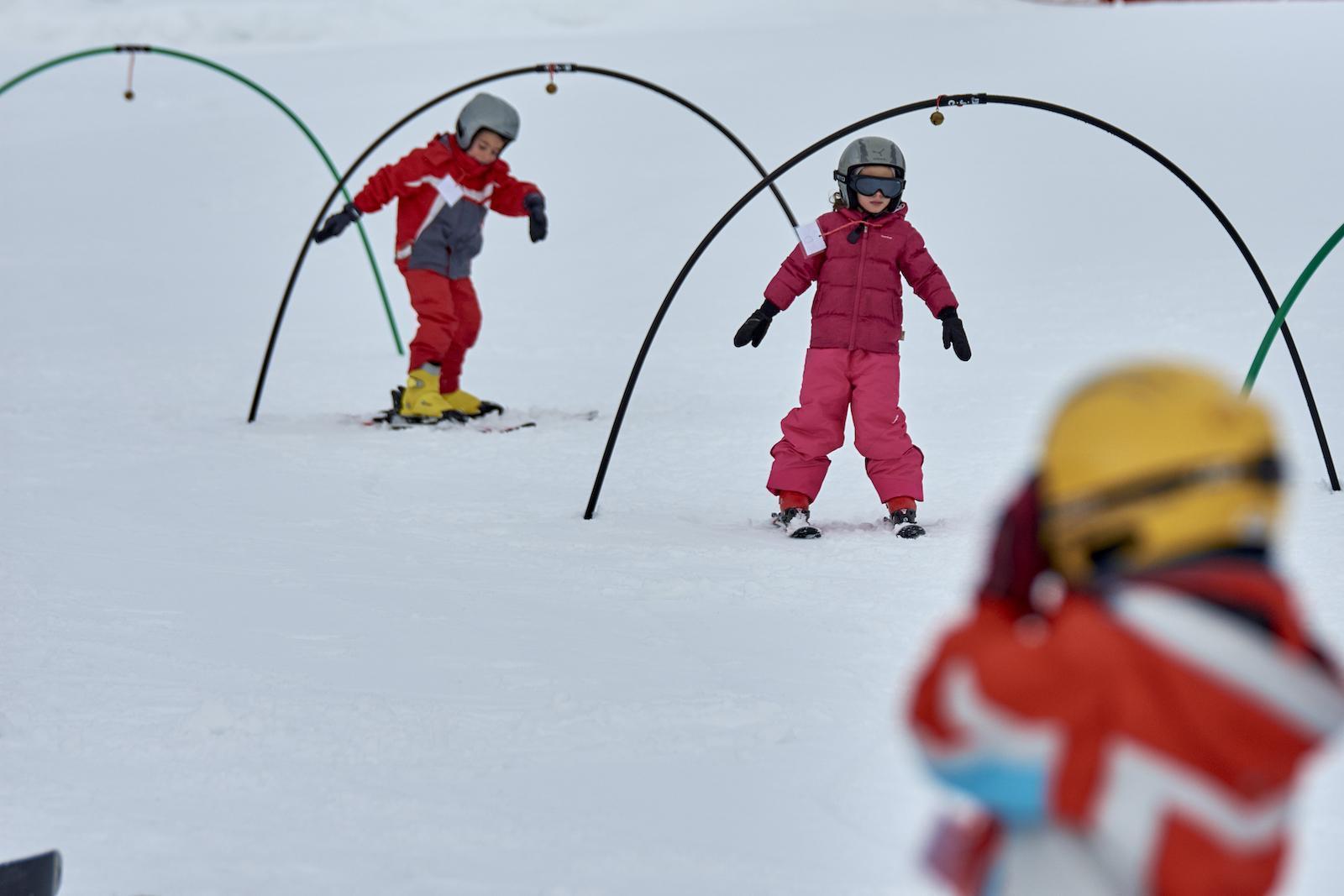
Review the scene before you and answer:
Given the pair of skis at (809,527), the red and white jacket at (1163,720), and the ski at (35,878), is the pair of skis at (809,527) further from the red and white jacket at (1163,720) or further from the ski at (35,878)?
the red and white jacket at (1163,720)

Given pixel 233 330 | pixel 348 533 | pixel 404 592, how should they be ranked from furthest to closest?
1. pixel 233 330
2. pixel 348 533
3. pixel 404 592

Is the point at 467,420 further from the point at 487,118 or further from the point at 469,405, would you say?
the point at 487,118

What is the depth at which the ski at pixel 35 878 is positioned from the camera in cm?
224

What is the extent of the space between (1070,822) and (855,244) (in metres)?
4.48

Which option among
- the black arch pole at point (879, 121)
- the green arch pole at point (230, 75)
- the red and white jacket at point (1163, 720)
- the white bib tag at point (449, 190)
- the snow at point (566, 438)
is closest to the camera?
the red and white jacket at point (1163, 720)

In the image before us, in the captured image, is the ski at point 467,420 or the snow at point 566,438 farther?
the ski at point 467,420

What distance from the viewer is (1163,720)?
3.81ft

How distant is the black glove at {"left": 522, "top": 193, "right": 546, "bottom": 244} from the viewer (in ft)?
25.5

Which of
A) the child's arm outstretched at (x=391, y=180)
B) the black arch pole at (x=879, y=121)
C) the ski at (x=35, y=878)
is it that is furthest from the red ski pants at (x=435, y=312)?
the ski at (x=35, y=878)

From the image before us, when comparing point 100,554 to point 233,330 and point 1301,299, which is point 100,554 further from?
point 1301,299

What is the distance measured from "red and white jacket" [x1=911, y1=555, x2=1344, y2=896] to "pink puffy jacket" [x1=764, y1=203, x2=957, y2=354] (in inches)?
174

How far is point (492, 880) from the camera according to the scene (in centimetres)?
258

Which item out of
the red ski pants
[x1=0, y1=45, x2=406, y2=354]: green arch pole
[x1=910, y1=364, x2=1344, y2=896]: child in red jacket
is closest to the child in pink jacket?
the red ski pants

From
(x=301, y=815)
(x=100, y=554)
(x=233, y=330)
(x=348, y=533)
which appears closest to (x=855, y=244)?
(x=348, y=533)
